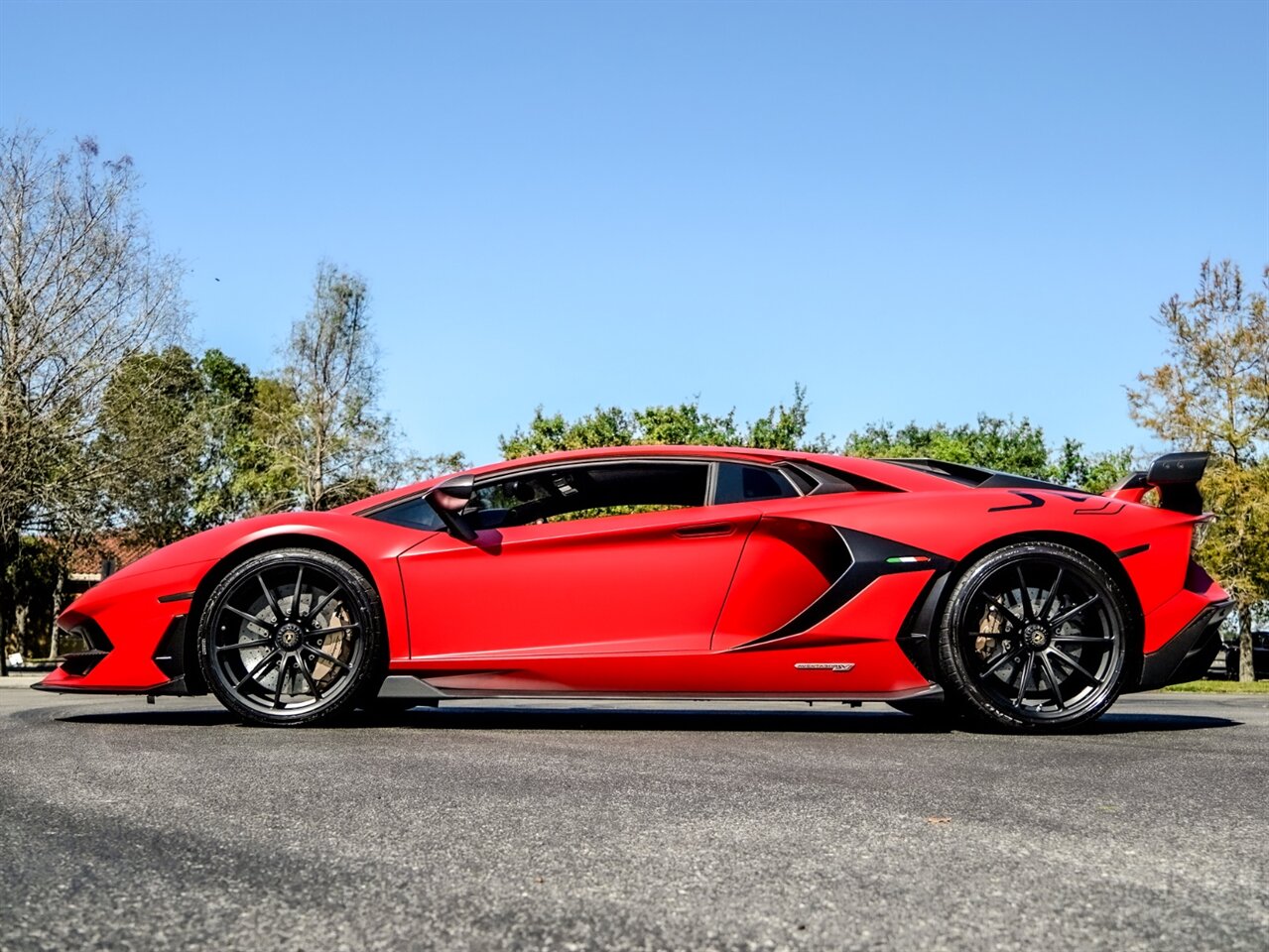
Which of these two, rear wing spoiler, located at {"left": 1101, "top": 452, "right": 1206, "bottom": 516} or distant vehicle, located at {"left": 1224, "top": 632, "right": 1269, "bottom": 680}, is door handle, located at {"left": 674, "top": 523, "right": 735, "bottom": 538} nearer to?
rear wing spoiler, located at {"left": 1101, "top": 452, "right": 1206, "bottom": 516}

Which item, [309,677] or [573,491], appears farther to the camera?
[573,491]

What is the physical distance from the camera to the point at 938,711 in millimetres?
5738

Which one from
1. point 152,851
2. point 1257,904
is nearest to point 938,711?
point 1257,904

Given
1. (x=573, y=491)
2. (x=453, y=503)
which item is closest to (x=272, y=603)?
(x=453, y=503)

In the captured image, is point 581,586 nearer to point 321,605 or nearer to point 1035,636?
point 321,605

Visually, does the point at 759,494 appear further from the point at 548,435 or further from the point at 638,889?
A: the point at 548,435

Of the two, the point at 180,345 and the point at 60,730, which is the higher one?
the point at 180,345

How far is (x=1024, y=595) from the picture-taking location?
4984 millimetres

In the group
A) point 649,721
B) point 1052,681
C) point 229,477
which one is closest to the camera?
point 1052,681

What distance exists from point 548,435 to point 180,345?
20.8 metres

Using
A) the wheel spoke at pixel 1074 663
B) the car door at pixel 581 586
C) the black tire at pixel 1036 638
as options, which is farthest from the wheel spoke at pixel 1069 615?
the car door at pixel 581 586

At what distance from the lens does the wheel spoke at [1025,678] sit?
4.92 metres

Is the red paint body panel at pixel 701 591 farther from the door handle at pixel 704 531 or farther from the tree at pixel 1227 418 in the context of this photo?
the tree at pixel 1227 418

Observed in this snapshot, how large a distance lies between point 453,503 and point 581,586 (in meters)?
0.65
